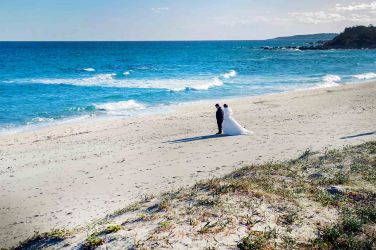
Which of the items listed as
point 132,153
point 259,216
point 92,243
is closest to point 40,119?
point 132,153

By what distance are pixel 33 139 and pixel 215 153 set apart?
9.56m

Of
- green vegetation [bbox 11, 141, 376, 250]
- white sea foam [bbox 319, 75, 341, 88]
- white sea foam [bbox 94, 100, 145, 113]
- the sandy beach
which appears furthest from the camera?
white sea foam [bbox 319, 75, 341, 88]

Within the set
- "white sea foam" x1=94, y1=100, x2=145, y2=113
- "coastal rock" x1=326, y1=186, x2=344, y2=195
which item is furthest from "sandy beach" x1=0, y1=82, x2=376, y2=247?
"white sea foam" x1=94, y1=100, x2=145, y2=113

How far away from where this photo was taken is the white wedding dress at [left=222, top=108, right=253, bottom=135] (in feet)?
56.3

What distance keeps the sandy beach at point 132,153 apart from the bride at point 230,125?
55 cm

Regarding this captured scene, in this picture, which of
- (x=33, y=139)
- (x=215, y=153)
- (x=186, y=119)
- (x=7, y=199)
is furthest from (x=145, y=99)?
(x=7, y=199)

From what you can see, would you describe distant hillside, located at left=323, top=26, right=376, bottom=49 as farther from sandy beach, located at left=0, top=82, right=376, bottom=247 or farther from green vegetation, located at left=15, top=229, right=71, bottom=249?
green vegetation, located at left=15, top=229, right=71, bottom=249

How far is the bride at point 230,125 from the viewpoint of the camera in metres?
17.2

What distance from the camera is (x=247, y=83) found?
41.8m

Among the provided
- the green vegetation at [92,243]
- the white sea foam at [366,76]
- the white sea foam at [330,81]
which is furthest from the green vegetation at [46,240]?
the white sea foam at [366,76]

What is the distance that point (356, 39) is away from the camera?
345ft

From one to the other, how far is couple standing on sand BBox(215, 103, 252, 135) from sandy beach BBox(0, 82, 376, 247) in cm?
56

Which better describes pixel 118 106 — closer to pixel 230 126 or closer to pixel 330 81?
pixel 230 126

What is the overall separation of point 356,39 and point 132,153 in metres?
103
